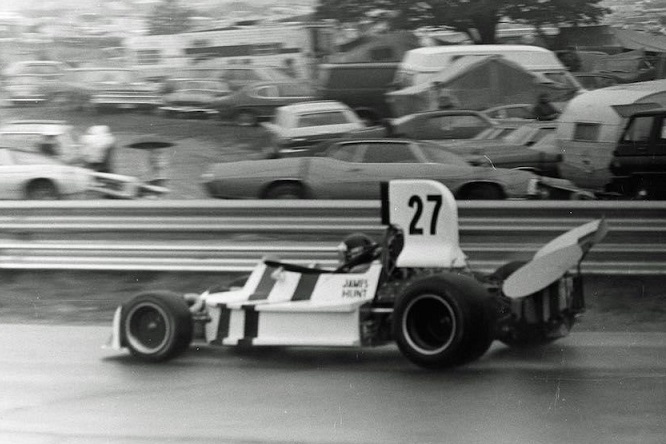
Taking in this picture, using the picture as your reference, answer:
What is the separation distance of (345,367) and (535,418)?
1.71 m

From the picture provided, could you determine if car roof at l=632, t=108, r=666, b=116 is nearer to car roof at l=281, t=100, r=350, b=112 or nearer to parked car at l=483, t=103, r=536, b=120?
parked car at l=483, t=103, r=536, b=120

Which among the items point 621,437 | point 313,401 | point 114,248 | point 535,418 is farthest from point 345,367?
point 114,248

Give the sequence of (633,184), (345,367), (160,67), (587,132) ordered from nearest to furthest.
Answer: (345,367), (633,184), (587,132), (160,67)

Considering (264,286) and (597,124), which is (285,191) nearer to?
(597,124)

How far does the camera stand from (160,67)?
1323cm

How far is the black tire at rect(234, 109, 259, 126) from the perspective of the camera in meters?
12.3

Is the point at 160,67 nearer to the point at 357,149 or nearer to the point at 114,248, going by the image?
the point at 357,149

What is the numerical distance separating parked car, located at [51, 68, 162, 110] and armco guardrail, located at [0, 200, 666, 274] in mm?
4096

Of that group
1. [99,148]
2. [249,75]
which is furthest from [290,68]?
[99,148]

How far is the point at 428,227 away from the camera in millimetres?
6391

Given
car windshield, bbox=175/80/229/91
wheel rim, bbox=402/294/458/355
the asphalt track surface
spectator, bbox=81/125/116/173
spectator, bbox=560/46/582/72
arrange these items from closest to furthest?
the asphalt track surface
wheel rim, bbox=402/294/458/355
spectator, bbox=560/46/582/72
spectator, bbox=81/125/116/173
car windshield, bbox=175/80/229/91

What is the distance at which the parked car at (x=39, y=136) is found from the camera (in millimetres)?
12625

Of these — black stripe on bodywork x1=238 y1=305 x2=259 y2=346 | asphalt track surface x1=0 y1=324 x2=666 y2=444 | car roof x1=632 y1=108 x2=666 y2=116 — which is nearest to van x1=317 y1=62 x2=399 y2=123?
car roof x1=632 y1=108 x2=666 y2=116

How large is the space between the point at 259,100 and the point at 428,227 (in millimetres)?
6461
